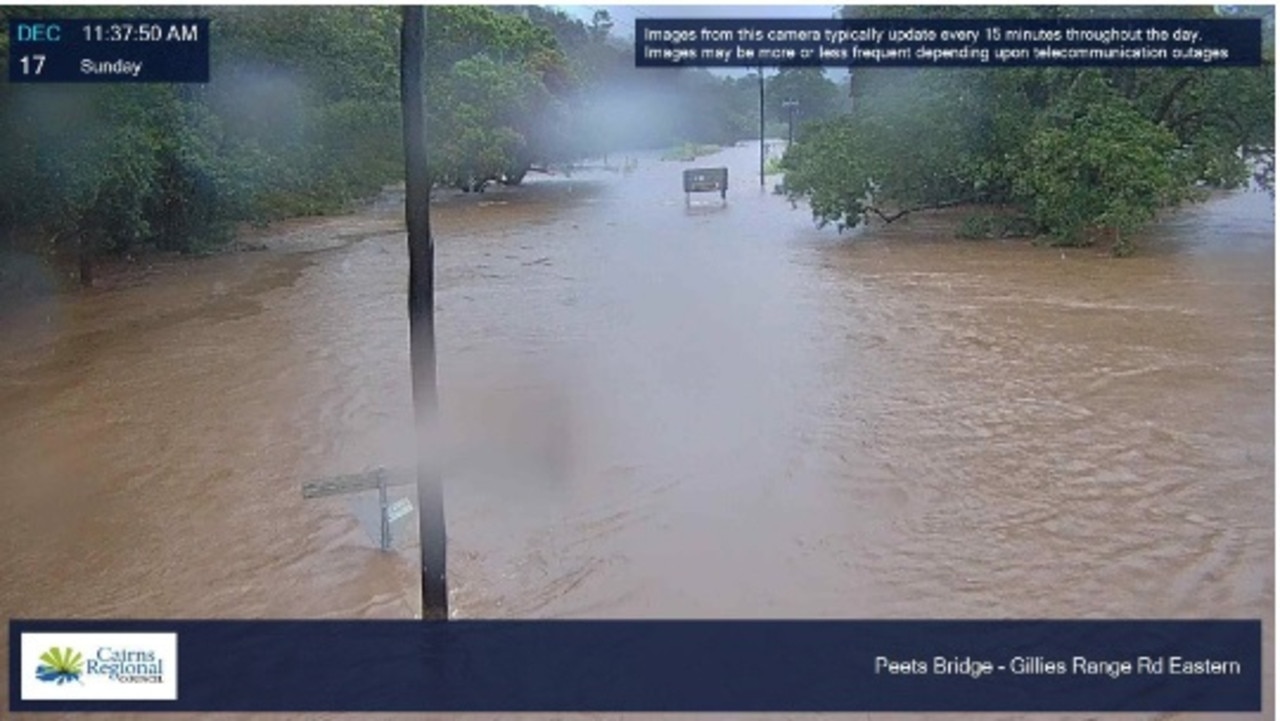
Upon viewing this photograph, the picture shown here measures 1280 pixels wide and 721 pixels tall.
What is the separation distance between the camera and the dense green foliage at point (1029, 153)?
5.07 m

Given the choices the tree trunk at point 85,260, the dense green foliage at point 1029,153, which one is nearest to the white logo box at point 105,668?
the tree trunk at point 85,260

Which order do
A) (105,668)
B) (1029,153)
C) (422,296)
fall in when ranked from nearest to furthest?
(105,668), (422,296), (1029,153)

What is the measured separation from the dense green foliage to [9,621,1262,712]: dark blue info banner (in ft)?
10.3

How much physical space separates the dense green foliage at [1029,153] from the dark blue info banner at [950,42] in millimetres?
2690

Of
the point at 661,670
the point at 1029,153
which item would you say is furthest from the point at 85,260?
the point at 1029,153

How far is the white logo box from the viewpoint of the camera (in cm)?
167

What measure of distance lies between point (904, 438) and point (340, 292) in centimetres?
275

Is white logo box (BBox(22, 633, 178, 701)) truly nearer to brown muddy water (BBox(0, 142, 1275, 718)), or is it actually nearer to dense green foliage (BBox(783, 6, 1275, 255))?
brown muddy water (BBox(0, 142, 1275, 718))

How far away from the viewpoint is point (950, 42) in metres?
1.87

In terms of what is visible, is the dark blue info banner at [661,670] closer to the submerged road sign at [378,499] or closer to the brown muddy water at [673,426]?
the brown muddy water at [673,426]

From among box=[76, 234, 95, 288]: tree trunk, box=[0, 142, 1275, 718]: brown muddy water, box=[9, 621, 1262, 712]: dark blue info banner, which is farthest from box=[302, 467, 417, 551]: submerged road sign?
box=[76, 234, 95, 288]: tree trunk
